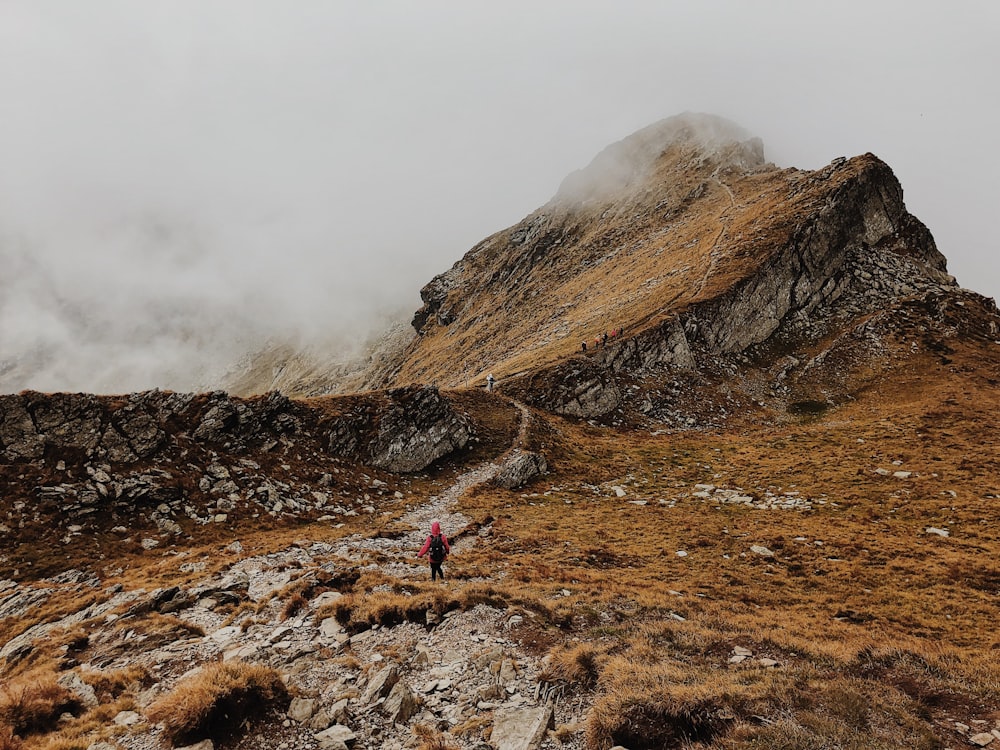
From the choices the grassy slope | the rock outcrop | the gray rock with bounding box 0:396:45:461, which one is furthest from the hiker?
the grassy slope

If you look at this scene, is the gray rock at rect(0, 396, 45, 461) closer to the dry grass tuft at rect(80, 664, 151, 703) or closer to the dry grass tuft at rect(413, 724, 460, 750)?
the dry grass tuft at rect(80, 664, 151, 703)

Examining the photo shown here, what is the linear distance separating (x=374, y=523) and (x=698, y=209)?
10925cm

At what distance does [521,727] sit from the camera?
9.50 metres

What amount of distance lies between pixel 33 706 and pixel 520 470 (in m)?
30.0

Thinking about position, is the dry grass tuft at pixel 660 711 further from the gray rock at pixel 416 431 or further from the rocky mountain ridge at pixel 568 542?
the gray rock at pixel 416 431

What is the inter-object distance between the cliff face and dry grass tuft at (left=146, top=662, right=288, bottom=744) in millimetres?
45246

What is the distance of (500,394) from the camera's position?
182 feet

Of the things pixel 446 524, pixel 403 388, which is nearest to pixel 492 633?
pixel 446 524

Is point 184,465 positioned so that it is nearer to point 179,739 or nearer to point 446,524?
point 446,524

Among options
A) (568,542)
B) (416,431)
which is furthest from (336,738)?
(416,431)

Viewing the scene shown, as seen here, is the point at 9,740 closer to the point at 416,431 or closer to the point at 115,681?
the point at 115,681

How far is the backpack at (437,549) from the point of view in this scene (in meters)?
19.9

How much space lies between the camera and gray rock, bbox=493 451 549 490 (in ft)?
121

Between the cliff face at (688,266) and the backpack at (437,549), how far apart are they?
35176 millimetres
